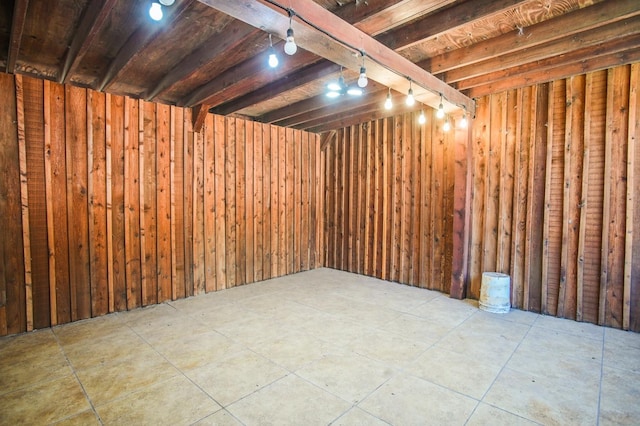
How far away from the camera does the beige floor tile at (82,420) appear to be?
6.73ft

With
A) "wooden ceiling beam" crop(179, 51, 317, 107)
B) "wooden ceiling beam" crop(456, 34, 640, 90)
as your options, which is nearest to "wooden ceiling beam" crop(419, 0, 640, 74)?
"wooden ceiling beam" crop(456, 34, 640, 90)

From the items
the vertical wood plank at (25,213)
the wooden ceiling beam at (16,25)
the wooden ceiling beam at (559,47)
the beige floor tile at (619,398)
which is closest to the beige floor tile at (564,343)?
the beige floor tile at (619,398)

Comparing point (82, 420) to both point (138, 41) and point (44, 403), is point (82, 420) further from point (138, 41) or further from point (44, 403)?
point (138, 41)

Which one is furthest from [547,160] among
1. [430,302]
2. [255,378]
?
[255,378]

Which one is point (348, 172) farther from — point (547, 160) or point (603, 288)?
point (603, 288)

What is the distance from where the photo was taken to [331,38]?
7.90 ft

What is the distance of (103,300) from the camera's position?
4.02m

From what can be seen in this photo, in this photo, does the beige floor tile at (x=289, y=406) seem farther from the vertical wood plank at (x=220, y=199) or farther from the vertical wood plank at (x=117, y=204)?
the vertical wood plank at (x=220, y=199)

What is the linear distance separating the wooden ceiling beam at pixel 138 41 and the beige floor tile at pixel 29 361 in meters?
2.93

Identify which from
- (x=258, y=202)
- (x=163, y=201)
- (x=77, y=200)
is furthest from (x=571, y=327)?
(x=77, y=200)

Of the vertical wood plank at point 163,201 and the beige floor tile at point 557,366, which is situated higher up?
the vertical wood plank at point 163,201

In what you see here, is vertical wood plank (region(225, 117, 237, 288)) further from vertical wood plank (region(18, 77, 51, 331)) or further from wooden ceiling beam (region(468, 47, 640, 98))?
wooden ceiling beam (region(468, 47, 640, 98))

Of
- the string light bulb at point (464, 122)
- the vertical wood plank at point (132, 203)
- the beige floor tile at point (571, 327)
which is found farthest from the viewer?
the string light bulb at point (464, 122)

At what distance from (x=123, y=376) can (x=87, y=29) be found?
2.95 metres
